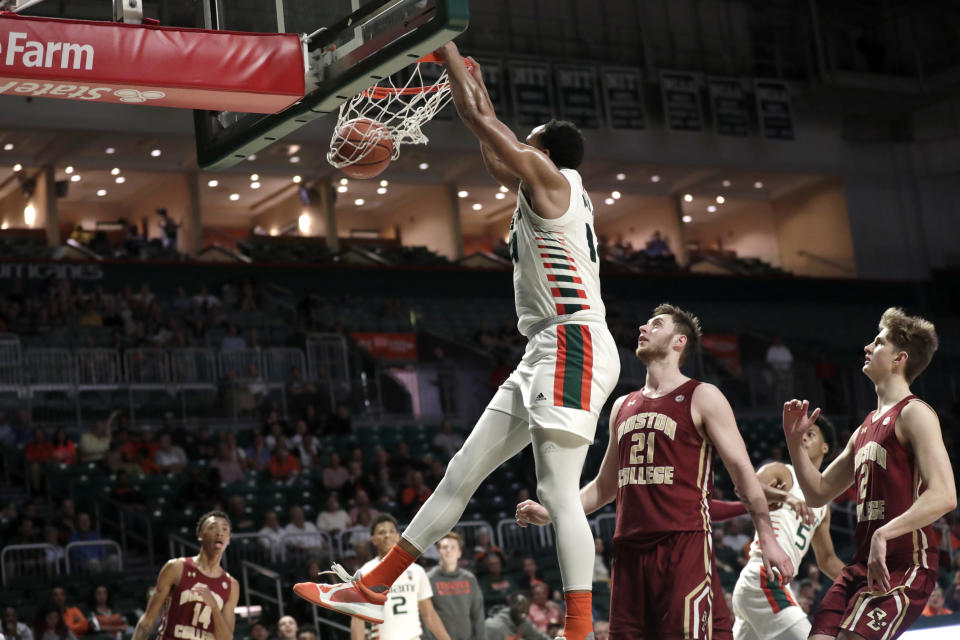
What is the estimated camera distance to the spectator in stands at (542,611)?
43.7 ft

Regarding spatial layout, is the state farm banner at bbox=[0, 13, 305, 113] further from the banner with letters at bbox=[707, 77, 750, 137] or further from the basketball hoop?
the banner with letters at bbox=[707, 77, 750, 137]

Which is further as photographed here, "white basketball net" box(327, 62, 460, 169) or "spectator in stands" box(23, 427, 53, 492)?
"spectator in stands" box(23, 427, 53, 492)

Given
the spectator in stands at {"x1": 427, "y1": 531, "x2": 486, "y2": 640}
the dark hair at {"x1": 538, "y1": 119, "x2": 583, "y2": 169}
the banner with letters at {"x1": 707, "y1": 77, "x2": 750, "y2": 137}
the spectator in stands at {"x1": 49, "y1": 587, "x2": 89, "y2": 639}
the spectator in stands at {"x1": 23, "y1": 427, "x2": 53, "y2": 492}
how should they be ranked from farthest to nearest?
1. the banner with letters at {"x1": 707, "y1": 77, "x2": 750, "y2": 137}
2. the spectator in stands at {"x1": 23, "y1": 427, "x2": 53, "y2": 492}
3. the spectator in stands at {"x1": 49, "y1": 587, "x2": 89, "y2": 639}
4. the spectator in stands at {"x1": 427, "y1": 531, "x2": 486, "y2": 640}
5. the dark hair at {"x1": 538, "y1": 119, "x2": 583, "y2": 169}

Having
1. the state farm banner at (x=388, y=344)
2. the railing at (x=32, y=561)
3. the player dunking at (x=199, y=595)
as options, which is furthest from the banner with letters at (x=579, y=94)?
the player dunking at (x=199, y=595)

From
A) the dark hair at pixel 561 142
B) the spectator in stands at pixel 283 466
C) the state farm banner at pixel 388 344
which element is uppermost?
the state farm banner at pixel 388 344

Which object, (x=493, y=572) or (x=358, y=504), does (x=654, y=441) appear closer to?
(x=493, y=572)

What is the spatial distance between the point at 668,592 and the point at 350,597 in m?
1.41

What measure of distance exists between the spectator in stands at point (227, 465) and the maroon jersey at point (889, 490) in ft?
41.6

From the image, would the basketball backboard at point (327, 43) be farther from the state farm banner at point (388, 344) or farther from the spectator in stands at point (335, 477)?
the state farm banner at point (388, 344)

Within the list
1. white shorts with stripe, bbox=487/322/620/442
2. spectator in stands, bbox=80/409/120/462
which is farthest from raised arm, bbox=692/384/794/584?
spectator in stands, bbox=80/409/120/462

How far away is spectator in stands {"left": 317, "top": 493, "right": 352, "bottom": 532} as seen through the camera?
16.2 meters

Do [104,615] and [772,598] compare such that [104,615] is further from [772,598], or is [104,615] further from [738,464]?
[738,464]

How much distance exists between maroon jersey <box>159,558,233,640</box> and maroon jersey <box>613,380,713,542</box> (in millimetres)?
3997

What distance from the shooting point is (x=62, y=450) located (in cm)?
1741
